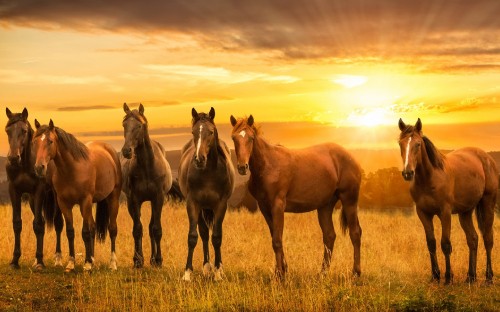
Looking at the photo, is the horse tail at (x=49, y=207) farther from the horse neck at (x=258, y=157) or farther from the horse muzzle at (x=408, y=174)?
the horse muzzle at (x=408, y=174)

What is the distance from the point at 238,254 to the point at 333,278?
4.51m

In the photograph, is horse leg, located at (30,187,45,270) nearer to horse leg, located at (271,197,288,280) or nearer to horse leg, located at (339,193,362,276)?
horse leg, located at (271,197,288,280)

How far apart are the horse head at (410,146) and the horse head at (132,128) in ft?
17.6

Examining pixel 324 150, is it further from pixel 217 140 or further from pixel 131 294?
pixel 131 294

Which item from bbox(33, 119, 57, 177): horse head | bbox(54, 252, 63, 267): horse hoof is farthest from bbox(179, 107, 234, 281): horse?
bbox(54, 252, 63, 267): horse hoof

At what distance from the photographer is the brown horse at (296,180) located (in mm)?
11609

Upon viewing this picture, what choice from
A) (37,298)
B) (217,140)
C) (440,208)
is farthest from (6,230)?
(440,208)

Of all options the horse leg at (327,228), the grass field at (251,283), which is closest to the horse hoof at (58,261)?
the grass field at (251,283)

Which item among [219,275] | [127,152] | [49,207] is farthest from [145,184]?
[219,275]

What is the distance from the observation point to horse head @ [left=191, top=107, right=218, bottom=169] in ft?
36.3

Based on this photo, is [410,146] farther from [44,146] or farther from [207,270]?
[44,146]

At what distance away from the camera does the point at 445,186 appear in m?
12.2

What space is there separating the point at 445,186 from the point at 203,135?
4.93m

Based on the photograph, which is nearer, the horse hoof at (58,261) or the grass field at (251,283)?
the grass field at (251,283)
